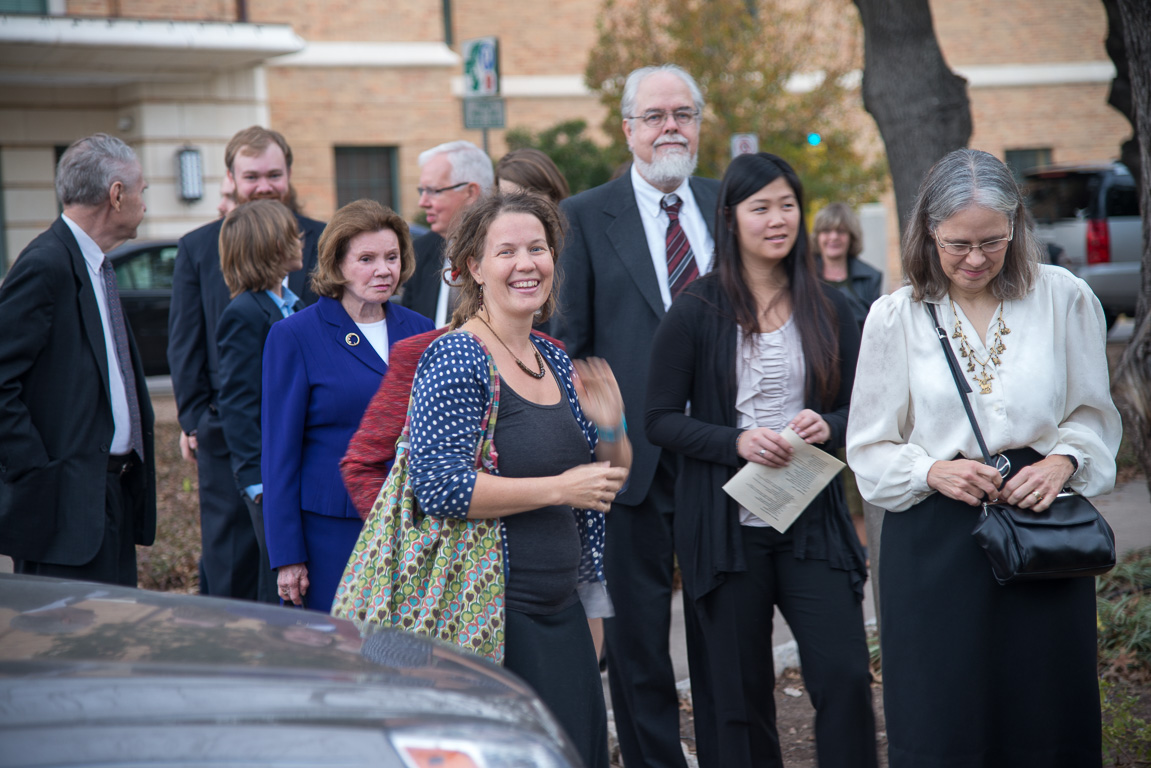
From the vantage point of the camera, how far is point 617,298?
4.53 metres

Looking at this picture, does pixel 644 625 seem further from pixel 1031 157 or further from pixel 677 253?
pixel 1031 157

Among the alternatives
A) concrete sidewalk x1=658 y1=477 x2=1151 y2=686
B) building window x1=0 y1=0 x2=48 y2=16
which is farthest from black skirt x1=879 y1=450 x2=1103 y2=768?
building window x1=0 y1=0 x2=48 y2=16

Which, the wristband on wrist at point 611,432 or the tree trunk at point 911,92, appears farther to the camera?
the tree trunk at point 911,92

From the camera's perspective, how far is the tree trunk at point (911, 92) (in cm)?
640

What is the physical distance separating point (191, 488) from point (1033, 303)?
28.2 feet

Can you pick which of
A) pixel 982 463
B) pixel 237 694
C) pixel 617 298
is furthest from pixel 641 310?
pixel 237 694

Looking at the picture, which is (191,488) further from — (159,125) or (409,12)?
(409,12)

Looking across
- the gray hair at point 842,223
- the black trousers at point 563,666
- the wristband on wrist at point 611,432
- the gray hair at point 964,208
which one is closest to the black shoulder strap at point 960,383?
the gray hair at point 964,208

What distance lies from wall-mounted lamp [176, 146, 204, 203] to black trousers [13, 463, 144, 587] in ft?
49.3

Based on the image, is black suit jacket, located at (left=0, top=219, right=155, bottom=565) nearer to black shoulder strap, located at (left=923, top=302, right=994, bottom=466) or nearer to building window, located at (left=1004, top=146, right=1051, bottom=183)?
black shoulder strap, located at (left=923, top=302, right=994, bottom=466)

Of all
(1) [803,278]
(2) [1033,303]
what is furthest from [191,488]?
(2) [1033,303]

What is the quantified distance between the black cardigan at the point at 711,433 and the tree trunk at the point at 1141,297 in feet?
3.84

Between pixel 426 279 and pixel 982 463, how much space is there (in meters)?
3.25

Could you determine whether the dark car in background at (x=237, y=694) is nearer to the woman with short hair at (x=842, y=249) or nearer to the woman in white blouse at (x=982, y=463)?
the woman in white blouse at (x=982, y=463)
